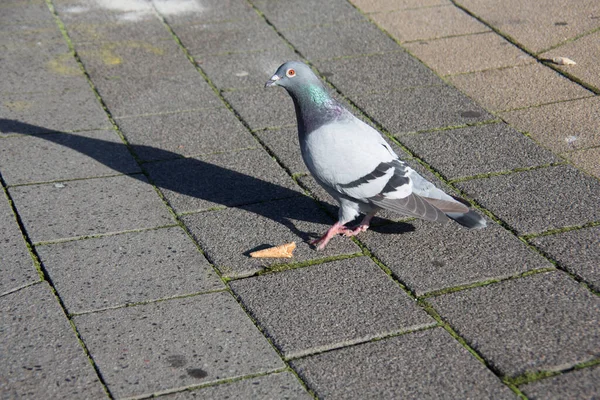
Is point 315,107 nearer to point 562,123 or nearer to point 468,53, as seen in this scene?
point 562,123

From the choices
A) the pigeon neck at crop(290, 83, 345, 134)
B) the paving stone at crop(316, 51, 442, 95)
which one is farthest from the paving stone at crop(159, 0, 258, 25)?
the pigeon neck at crop(290, 83, 345, 134)

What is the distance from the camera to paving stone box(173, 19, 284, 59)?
7.05m

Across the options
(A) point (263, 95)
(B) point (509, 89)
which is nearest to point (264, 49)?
(A) point (263, 95)

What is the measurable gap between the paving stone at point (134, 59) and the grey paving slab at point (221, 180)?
4.96 ft

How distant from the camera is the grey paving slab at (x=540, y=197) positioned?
466 centimetres

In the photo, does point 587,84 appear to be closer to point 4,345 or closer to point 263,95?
point 263,95

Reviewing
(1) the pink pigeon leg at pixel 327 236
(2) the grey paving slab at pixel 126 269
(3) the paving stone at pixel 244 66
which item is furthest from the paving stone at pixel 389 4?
(2) the grey paving slab at pixel 126 269

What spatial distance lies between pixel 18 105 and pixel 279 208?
A: 97.5 inches

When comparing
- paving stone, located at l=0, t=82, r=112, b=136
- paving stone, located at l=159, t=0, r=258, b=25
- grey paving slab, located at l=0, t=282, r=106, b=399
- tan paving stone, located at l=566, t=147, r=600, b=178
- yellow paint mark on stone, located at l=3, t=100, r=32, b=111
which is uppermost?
tan paving stone, located at l=566, t=147, r=600, b=178

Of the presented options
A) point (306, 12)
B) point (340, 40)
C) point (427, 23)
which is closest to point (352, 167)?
point (340, 40)

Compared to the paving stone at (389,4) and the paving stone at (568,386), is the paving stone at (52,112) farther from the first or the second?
the paving stone at (568,386)

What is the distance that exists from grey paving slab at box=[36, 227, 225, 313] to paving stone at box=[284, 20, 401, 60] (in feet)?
9.57

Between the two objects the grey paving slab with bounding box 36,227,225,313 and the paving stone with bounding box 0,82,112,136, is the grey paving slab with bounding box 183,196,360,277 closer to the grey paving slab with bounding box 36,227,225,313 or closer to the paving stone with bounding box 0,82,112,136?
the grey paving slab with bounding box 36,227,225,313

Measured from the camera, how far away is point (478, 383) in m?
3.45
